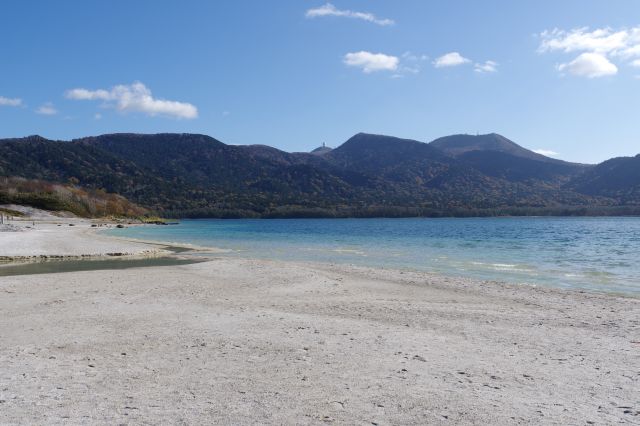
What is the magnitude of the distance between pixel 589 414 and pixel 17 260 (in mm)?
27512

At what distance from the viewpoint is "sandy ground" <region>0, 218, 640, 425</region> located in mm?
5859

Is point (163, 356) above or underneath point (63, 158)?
underneath

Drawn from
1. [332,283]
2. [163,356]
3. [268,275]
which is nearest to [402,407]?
[163,356]

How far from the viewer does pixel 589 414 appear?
19.0 feet

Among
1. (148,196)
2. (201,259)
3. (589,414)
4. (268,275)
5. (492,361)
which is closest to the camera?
(589,414)

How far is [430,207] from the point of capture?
182375mm

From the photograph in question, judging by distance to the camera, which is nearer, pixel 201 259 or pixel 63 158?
pixel 201 259

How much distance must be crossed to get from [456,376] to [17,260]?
84.3 ft

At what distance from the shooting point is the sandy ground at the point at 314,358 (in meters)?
5.86

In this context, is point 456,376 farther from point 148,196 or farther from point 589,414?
point 148,196

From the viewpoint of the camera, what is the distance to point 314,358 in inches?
319

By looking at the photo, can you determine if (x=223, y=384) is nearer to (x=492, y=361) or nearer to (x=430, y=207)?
(x=492, y=361)

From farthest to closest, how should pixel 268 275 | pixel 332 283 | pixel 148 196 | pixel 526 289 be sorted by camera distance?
1. pixel 148 196
2. pixel 268 275
3. pixel 332 283
4. pixel 526 289

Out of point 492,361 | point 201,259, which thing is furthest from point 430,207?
point 492,361
